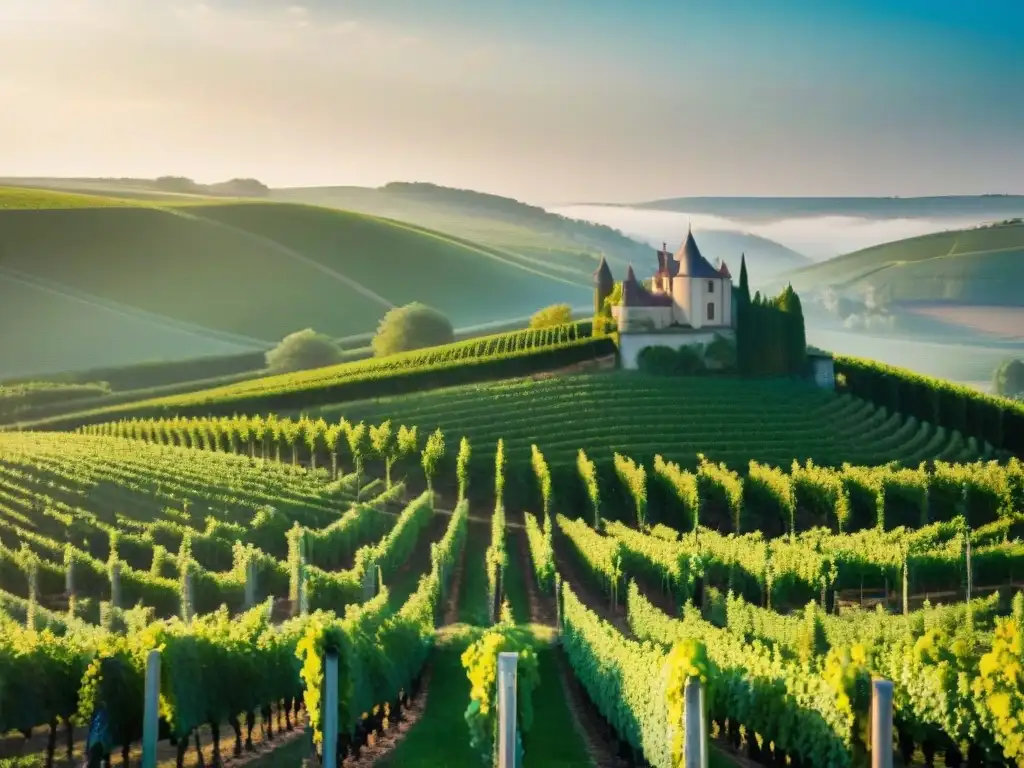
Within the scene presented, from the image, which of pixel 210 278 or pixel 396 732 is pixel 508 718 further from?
pixel 210 278

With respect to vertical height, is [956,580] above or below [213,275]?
below

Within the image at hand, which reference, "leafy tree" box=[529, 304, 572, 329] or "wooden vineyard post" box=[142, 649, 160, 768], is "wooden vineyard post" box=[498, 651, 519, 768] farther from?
"leafy tree" box=[529, 304, 572, 329]

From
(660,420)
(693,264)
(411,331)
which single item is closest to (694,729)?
(660,420)

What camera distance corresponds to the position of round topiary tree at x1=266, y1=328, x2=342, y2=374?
36.5m

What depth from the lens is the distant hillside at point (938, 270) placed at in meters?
47.9

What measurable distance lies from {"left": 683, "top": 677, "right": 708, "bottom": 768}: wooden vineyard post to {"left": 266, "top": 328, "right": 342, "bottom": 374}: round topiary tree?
29.3 m

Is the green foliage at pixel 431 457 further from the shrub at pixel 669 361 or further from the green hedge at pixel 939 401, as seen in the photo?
the green hedge at pixel 939 401

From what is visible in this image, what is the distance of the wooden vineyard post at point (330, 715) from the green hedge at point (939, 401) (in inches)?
1083

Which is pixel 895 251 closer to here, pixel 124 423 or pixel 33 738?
pixel 124 423

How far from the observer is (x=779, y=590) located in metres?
16.4

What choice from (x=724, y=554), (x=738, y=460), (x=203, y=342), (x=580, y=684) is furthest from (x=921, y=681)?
(x=203, y=342)

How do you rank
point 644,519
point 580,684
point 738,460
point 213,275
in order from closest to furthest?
point 580,684, point 644,519, point 738,460, point 213,275

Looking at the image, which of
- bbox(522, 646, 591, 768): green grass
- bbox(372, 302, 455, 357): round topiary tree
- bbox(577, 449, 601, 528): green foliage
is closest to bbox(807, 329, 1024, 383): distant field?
bbox(372, 302, 455, 357): round topiary tree

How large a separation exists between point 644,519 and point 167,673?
14.8 meters
